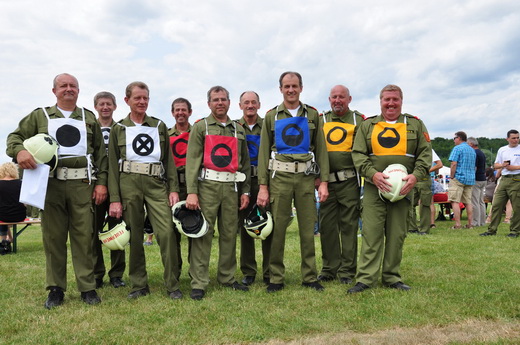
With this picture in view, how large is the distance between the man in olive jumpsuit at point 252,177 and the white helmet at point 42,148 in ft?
8.34

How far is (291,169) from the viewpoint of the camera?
5547 millimetres

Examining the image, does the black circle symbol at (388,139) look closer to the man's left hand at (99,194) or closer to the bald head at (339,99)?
the bald head at (339,99)

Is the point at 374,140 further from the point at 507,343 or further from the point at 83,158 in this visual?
the point at 83,158

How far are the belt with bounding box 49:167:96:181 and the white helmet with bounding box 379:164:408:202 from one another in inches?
140

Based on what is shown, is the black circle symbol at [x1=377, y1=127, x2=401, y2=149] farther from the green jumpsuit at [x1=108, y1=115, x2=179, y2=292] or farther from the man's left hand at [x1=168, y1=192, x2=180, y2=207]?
the green jumpsuit at [x1=108, y1=115, x2=179, y2=292]

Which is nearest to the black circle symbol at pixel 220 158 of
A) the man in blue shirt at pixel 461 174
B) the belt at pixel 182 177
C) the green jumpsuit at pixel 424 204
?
the belt at pixel 182 177

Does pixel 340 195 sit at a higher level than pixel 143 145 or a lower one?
lower

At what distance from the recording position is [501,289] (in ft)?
17.5

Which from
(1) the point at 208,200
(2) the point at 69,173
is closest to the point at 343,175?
(1) the point at 208,200

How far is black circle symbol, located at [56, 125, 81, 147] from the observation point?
5.05 m

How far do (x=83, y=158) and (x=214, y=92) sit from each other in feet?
5.89

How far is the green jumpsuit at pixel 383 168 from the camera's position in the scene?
18.1 ft

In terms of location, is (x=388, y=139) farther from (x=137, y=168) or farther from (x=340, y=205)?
(x=137, y=168)

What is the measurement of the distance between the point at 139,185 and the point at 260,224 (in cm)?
155
